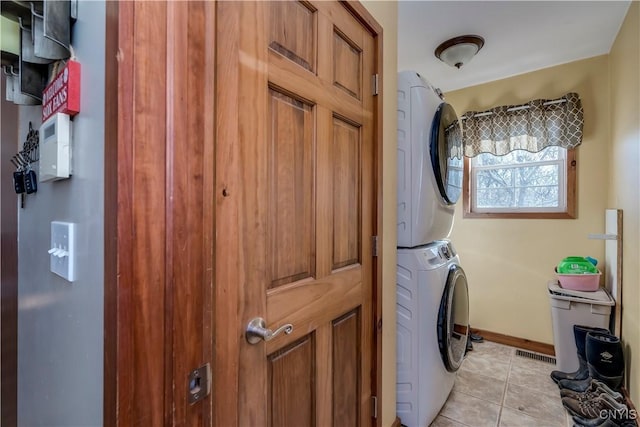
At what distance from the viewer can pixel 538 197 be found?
2.73m

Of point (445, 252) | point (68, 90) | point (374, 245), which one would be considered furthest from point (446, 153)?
point (68, 90)

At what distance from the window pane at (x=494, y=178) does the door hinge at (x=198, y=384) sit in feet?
10.0

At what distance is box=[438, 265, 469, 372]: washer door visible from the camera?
1686 millimetres

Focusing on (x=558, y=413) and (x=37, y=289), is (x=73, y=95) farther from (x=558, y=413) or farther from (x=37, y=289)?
(x=558, y=413)

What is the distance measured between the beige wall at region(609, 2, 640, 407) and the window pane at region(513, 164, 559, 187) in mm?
476

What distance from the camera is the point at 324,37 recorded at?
3.50 feet

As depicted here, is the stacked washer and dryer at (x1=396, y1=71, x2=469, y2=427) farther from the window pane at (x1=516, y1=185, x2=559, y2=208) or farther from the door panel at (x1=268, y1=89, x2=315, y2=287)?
the window pane at (x1=516, y1=185, x2=559, y2=208)

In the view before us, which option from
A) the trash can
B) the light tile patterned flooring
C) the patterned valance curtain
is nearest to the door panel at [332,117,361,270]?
the light tile patterned flooring

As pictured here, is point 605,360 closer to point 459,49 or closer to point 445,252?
point 445,252

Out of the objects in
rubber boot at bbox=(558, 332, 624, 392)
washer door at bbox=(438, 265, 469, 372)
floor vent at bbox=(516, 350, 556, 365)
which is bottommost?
floor vent at bbox=(516, 350, 556, 365)

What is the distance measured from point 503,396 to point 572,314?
77 cm

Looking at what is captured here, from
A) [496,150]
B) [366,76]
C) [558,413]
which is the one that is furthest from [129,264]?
[496,150]

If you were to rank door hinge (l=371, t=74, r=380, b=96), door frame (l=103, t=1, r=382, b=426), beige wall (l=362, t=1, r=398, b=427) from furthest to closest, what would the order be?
beige wall (l=362, t=1, r=398, b=427)
door hinge (l=371, t=74, r=380, b=96)
door frame (l=103, t=1, r=382, b=426)

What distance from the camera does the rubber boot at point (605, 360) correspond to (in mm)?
1850
